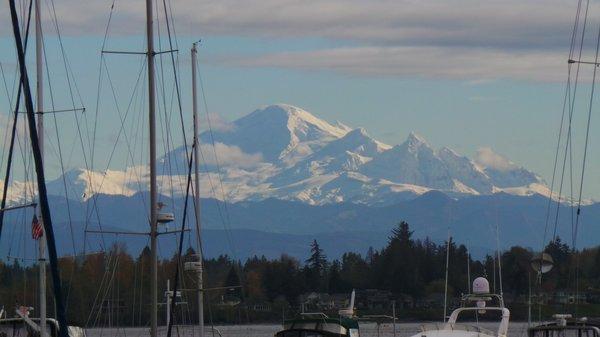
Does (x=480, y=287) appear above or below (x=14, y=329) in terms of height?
above

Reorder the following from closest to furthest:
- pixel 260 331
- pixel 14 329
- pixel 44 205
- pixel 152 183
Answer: pixel 44 205, pixel 152 183, pixel 14 329, pixel 260 331

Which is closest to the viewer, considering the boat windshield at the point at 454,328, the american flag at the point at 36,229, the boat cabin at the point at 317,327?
the american flag at the point at 36,229

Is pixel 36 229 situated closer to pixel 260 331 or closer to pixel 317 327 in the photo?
pixel 317 327

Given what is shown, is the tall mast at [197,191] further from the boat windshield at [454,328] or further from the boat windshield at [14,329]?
the boat windshield at [454,328]

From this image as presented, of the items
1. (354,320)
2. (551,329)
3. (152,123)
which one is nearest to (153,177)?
(152,123)

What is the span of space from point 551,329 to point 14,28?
16.9 m

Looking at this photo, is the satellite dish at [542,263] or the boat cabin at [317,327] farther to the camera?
the boat cabin at [317,327]

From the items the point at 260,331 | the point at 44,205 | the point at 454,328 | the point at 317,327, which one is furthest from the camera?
the point at 260,331

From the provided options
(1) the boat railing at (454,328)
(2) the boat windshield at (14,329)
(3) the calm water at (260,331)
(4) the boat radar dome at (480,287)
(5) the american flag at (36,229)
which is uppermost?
(5) the american flag at (36,229)

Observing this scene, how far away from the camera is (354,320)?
6119 centimetres

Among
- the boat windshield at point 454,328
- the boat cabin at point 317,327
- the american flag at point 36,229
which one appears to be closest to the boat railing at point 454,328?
the boat windshield at point 454,328

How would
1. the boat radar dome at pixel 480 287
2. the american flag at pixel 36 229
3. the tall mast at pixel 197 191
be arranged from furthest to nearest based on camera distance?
the tall mast at pixel 197 191, the boat radar dome at pixel 480 287, the american flag at pixel 36 229

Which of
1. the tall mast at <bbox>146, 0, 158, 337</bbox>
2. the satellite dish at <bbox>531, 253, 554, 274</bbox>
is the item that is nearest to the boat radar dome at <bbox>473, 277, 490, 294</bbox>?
the satellite dish at <bbox>531, 253, 554, 274</bbox>

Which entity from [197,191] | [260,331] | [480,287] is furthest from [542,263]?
[260,331]
